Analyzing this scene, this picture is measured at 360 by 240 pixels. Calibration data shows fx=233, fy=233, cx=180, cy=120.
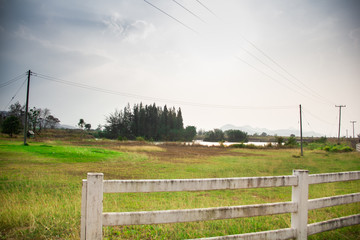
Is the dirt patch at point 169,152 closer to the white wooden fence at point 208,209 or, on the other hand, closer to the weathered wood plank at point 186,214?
the white wooden fence at point 208,209

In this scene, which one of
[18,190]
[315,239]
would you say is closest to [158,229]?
[315,239]

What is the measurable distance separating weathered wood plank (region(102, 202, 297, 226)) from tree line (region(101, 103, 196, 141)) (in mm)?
91059

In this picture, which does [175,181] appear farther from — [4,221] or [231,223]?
[4,221]

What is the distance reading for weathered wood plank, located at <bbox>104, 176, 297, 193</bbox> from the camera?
115 inches

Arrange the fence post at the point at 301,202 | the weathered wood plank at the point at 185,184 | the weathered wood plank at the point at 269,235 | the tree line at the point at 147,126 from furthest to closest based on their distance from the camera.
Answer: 1. the tree line at the point at 147,126
2. the fence post at the point at 301,202
3. the weathered wood plank at the point at 269,235
4. the weathered wood plank at the point at 185,184

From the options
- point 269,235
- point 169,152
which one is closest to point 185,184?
point 269,235

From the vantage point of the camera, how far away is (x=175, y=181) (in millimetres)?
3146

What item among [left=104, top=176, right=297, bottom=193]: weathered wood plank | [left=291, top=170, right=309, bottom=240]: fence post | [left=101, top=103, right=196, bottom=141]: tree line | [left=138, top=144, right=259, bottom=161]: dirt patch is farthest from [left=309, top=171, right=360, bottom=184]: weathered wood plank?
[left=101, top=103, right=196, bottom=141]: tree line

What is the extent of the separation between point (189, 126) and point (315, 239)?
334ft

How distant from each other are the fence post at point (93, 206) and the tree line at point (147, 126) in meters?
91.9

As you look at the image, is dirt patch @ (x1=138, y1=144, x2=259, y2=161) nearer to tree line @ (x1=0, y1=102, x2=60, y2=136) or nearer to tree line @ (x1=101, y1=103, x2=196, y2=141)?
tree line @ (x1=0, y1=102, x2=60, y2=136)

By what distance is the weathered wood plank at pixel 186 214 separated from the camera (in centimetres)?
294

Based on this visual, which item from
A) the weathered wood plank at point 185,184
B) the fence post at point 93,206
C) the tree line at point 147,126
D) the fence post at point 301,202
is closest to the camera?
the fence post at point 93,206

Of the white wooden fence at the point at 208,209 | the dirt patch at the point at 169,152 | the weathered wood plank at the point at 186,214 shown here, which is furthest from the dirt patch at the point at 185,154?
the weathered wood plank at the point at 186,214
